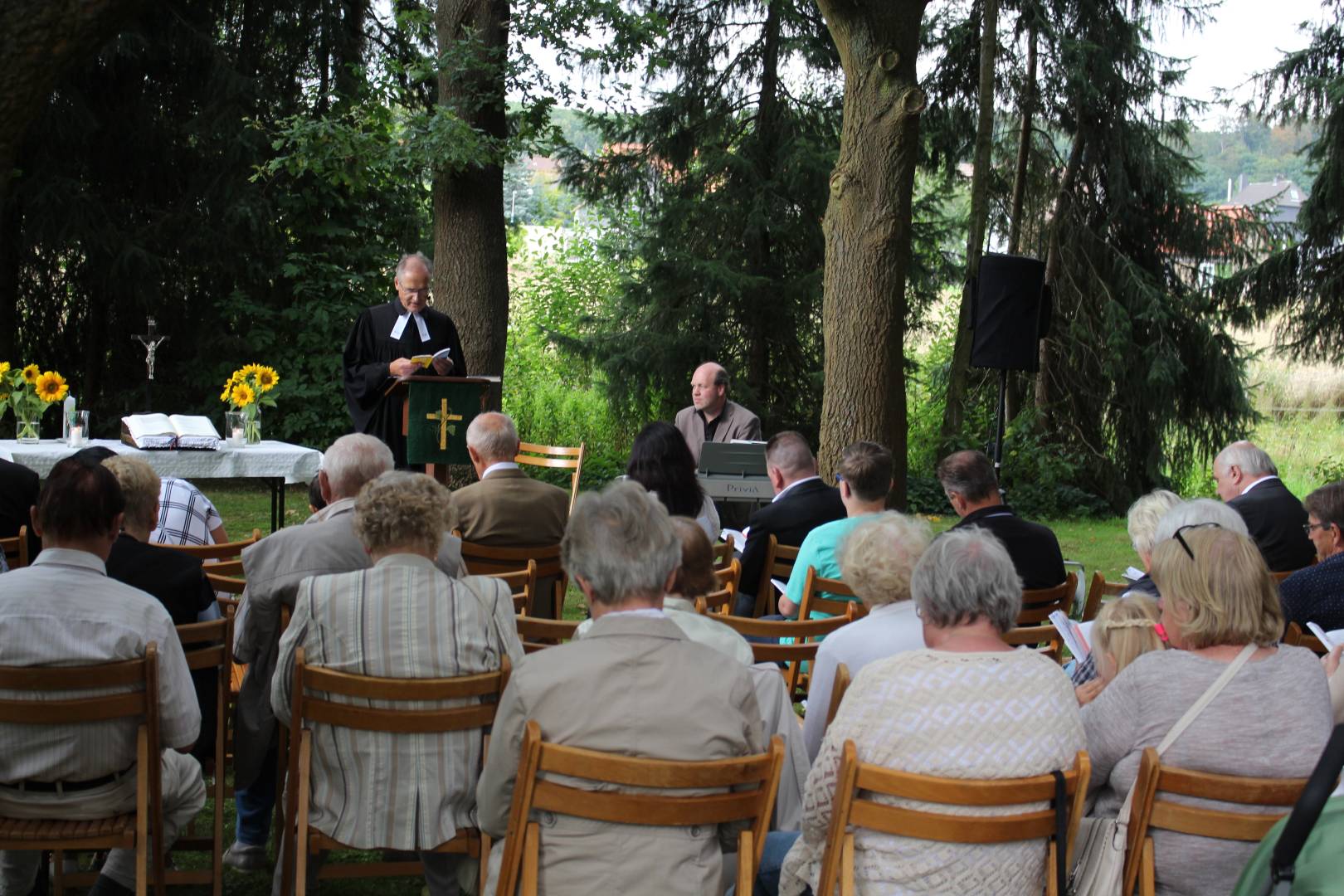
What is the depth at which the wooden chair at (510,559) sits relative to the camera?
4910mm

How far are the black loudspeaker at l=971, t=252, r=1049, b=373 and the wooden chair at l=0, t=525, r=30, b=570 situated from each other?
263 inches

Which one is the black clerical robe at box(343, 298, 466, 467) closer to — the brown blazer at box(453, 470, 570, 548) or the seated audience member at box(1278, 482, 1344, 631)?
the brown blazer at box(453, 470, 570, 548)

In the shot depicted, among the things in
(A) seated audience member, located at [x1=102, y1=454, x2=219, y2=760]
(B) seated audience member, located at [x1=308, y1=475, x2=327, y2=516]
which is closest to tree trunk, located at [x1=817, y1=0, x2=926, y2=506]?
(B) seated audience member, located at [x1=308, y1=475, x2=327, y2=516]

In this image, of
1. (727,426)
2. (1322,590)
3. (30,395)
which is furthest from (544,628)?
(30,395)

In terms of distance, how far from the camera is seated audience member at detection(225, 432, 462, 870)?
360 cm

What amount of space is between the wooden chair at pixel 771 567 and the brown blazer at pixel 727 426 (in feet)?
8.62

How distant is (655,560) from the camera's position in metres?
2.71

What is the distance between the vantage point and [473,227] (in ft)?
33.3

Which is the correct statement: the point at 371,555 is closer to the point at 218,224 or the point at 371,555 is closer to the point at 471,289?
the point at 471,289

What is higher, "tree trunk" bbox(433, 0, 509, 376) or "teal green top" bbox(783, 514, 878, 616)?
"tree trunk" bbox(433, 0, 509, 376)

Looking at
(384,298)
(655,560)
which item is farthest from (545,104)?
(655,560)

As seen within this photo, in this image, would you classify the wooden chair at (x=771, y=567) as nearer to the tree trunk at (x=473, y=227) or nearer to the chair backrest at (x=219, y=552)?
the chair backrest at (x=219, y=552)

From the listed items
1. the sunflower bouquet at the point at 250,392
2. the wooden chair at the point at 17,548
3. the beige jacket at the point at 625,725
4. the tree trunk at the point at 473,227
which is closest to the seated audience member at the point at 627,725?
the beige jacket at the point at 625,725

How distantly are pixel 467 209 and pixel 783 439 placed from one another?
5.32 m
